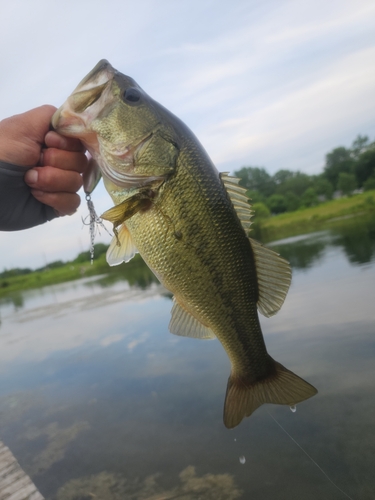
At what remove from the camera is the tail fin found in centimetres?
195

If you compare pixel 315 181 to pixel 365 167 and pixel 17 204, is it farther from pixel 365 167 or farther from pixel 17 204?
pixel 17 204

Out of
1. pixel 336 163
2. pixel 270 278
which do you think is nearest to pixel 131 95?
A: pixel 270 278

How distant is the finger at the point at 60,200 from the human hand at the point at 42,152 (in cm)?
1

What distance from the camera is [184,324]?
2.09 m

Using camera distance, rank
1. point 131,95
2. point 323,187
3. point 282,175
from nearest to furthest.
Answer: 1. point 131,95
2. point 323,187
3. point 282,175

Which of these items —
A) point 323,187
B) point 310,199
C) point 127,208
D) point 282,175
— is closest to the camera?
point 127,208

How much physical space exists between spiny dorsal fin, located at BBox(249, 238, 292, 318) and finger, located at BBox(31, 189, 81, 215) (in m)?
1.02

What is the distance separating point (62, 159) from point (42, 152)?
5.2 inches

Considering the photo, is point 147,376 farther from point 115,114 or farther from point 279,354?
point 115,114

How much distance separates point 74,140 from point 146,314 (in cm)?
1179

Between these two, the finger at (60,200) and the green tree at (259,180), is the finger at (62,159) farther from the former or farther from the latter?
the green tree at (259,180)

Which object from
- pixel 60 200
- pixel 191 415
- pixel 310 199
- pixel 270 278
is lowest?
pixel 191 415

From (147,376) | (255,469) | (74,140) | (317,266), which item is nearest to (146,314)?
(147,376)

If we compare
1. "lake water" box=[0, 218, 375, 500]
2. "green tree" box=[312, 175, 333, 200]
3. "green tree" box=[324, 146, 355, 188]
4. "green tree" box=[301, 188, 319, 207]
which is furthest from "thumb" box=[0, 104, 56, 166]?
"green tree" box=[324, 146, 355, 188]
